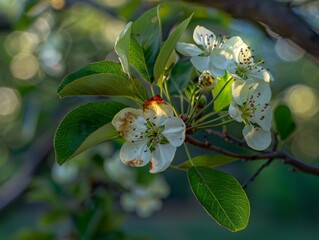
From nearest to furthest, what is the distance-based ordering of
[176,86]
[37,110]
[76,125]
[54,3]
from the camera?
[76,125]
[176,86]
[54,3]
[37,110]

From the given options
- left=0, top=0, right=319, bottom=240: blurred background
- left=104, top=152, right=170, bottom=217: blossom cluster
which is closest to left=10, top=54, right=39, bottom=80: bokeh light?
left=0, top=0, right=319, bottom=240: blurred background

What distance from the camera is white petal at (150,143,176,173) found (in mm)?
871

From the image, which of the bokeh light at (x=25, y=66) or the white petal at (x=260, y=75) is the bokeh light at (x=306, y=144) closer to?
the bokeh light at (x=25, y=66)

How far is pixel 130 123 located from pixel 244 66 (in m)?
0.17

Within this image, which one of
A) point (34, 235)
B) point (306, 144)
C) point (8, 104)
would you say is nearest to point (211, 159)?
point (34, 235)

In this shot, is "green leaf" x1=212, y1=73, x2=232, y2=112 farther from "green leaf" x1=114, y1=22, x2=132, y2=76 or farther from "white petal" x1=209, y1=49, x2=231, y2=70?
"green leaf" x1=114, y1=22, x2=132, y2=76

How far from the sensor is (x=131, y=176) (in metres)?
2.25

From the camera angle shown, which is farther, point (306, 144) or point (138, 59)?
point (306, 144)

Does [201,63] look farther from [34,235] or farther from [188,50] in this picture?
[34,235]

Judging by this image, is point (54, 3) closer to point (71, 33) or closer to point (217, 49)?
point (217, 49)

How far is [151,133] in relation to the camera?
2.97 feet

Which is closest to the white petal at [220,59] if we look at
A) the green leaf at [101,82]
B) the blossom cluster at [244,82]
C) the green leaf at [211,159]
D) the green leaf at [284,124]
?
the blossom cluster at [244,82]

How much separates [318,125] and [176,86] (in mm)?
7754

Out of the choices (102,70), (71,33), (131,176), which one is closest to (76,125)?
(102,70)
